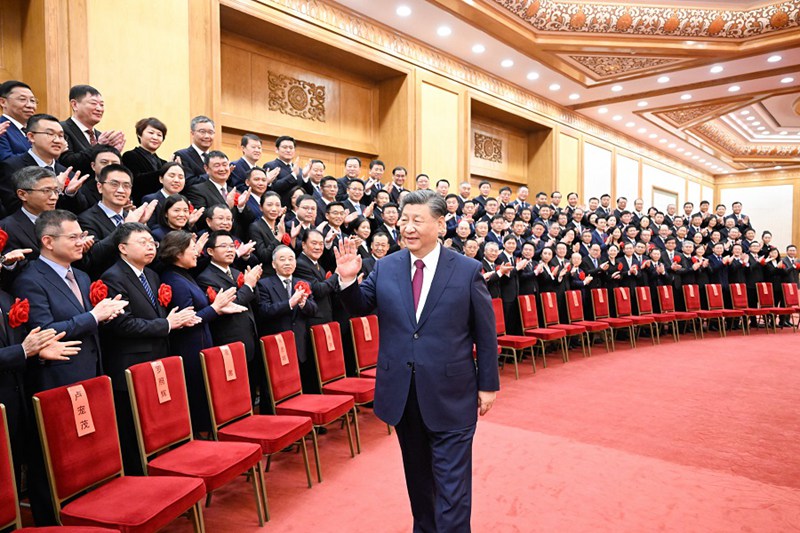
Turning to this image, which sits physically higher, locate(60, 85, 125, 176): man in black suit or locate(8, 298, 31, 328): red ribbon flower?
locate(60, 85, 125, 176): man in black suit

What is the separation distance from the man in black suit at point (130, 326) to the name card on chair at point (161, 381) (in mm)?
211

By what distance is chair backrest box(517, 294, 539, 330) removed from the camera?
235 inches

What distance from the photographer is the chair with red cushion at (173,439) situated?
2162 mm

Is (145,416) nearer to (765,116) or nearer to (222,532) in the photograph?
(222,532)

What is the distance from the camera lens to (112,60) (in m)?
4.77

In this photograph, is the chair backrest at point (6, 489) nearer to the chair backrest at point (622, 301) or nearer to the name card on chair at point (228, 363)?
the name card on chair at point (228, 363)

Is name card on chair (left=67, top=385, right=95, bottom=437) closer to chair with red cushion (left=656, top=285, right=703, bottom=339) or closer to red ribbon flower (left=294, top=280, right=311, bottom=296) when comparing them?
red ribbon flower (left=294, top=280, right=311, bottom=296)

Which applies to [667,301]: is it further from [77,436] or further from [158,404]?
[77,436]

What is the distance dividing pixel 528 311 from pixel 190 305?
13.5 feet

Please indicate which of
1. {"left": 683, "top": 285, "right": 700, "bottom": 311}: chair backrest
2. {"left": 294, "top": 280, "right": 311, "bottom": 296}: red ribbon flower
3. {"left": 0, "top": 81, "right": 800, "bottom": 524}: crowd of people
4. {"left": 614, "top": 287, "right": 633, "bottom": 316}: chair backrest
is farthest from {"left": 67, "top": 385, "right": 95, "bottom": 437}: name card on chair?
{"left": 683, "top": 285, "right": 700, "bottom": 311}: chair backrest

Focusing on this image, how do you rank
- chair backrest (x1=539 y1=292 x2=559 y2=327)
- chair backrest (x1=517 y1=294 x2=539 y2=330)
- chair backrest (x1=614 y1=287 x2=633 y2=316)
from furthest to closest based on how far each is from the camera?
chair backrest (x1=614 y1=287 x2=633 y2=316)
chair backrest (x1=539 y1=292 x2=559 y2=327)
chair backrest (x1=517 y1=294 x2=539 y2=330)

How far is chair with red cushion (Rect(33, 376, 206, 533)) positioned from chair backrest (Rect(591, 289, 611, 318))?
6.01m

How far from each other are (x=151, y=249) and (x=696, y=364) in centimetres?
580

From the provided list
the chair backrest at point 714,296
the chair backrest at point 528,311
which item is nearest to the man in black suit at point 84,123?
the chair backrest at point 528,311
